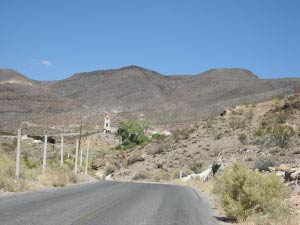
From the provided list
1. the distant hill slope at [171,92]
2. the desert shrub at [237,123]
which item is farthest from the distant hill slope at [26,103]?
the desert shrub at [237,123]

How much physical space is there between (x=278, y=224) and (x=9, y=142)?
62.5 metres

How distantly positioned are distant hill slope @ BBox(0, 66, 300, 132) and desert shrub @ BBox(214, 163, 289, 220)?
94426 millimetres

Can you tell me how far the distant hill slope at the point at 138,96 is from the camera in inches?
5217

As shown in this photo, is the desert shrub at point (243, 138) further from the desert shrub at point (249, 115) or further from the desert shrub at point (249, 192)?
the desert shrub at point (249, 192)

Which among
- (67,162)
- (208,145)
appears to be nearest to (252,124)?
(208,145)

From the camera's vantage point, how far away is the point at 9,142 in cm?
6994

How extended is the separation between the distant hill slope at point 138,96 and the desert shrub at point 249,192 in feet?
310

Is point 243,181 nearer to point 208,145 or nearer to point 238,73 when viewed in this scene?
point 208,145

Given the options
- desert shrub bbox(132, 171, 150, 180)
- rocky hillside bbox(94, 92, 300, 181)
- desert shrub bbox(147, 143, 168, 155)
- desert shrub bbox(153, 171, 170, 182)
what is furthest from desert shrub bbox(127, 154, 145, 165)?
desert shrub bbox(153, 171, 170, 182)

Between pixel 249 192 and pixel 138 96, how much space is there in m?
156

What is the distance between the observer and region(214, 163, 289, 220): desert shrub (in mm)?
14500

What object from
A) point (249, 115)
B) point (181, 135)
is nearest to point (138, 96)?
point (181, 135)

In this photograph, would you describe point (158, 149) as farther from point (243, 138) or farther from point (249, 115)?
point (243, 138)

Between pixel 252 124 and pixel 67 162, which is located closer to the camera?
pixel 67 162
